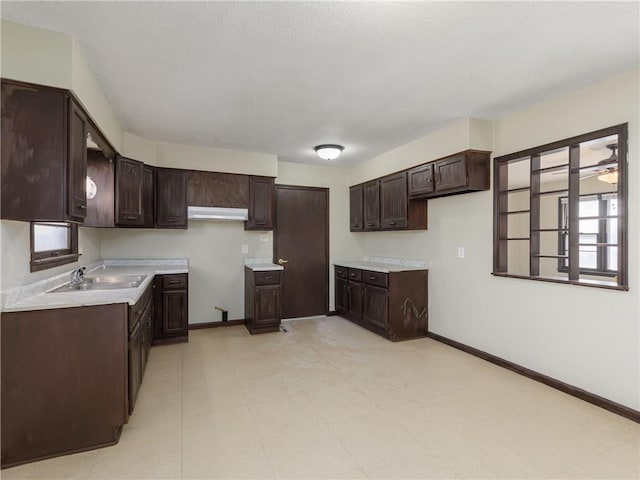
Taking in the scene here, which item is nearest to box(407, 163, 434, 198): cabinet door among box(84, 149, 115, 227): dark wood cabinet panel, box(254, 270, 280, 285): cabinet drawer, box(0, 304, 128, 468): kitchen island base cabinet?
box(254, 270, 280, 285): cabinet drawer

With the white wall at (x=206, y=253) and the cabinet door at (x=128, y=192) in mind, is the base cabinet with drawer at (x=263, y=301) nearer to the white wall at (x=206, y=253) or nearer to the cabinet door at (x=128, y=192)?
the white wall at (x=206, y=253)

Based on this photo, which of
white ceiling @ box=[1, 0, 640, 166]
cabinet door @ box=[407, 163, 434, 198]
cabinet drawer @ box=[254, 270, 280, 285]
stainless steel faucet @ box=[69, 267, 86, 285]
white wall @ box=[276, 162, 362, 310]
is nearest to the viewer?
white ceiling @ box=[1, 0, 640, 166]

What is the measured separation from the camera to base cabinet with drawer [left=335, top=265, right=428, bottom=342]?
4195 mm

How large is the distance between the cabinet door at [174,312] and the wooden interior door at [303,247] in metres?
1.55

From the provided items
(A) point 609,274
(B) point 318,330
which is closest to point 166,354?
(B) point 318,330

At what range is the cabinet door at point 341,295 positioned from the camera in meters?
5.23

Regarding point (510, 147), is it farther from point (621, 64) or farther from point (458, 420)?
point (458, 420)

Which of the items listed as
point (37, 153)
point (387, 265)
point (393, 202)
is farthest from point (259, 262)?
point (37, 153)

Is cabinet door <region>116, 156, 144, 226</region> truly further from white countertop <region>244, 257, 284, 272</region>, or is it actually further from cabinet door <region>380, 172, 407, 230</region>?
cabinet door <region>380, 172, 407, 230</region>

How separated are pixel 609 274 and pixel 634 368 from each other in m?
2.90

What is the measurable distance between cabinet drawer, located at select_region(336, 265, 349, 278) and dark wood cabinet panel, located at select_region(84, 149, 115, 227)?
3.13 metres

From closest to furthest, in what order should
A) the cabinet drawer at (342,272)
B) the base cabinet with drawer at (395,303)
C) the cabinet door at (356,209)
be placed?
1. the base cabinet with drawer at (395,303)
2. the cabinet drawer at (342,272)
3. the cabinet door at (356,209)

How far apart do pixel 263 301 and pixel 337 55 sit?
10.3 feet

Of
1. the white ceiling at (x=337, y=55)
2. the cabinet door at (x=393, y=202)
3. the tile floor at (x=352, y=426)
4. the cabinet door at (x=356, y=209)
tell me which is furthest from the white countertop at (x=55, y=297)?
the cabinet door at (x=356, y=209)
